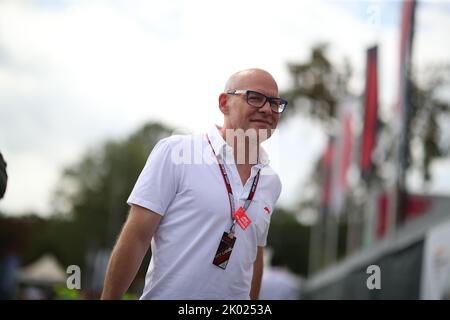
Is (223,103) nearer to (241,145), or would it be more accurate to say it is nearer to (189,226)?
(241,145)

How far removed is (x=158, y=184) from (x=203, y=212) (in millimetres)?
222

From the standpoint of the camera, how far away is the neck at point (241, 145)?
3.42 meters

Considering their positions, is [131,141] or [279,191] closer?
[279,191]

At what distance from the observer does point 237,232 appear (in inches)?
128

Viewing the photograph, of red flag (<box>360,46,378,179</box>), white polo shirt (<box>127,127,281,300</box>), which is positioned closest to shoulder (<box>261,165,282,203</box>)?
white polo shirt (<box>127,127,281,300</box>)

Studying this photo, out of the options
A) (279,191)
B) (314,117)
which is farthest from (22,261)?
(279,191)

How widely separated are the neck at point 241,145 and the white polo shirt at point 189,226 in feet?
0.42

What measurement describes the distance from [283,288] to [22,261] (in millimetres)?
64487

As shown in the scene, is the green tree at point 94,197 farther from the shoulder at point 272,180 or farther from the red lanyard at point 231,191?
the red lanyard at point 231,191

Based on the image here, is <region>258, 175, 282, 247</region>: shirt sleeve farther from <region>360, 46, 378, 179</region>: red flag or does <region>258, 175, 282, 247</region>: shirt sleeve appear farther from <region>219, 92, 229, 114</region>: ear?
<region>360, 46, 378, 179</region>: red flag

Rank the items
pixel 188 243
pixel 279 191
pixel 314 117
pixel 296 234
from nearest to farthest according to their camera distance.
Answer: pixel 188 243
pixel 279 191
pixel 314 117
pixel 296 234

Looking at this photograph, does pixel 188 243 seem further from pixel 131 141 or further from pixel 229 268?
pixel 131 141

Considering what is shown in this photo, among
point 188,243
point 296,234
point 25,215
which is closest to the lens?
point 188,243

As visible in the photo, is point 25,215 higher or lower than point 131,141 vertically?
lower
